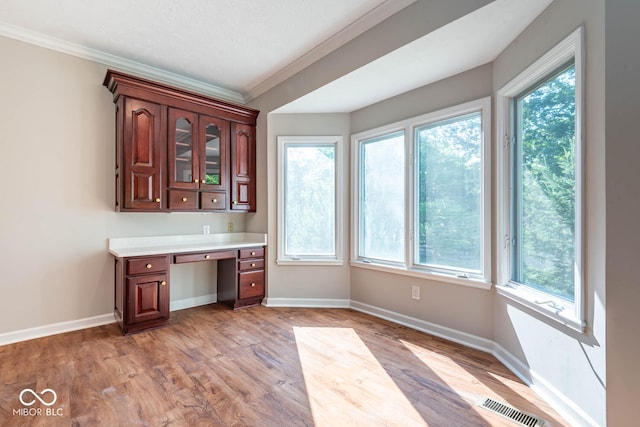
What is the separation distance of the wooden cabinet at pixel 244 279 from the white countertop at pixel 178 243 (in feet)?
0.48

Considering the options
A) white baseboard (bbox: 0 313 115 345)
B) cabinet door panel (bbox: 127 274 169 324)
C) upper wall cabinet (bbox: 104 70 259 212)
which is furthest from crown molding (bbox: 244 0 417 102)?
white baseboard (bbox: 0 313 115 345)

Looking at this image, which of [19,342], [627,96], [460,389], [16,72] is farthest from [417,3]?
[19,342]

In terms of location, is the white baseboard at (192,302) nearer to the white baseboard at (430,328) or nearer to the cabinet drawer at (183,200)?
the cabinet drawer at (183,200)

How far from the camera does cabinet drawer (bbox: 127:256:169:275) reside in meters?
2.85

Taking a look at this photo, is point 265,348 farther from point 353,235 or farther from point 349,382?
point 353,235

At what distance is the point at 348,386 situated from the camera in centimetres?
205

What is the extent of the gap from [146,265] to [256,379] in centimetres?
162

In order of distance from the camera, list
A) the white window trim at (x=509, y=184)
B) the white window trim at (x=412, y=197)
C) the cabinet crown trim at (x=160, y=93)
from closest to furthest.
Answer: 1. the white window trim at (x=509, y=184)
2. the white window trim at (x=412, y=197)
3. the cabinet crown trim at (x=160, y=93)

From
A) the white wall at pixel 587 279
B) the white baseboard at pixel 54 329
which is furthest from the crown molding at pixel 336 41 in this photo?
the white baseboard at pixel 54 329

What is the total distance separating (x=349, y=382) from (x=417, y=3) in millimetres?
2741

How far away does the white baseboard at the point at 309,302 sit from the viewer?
375 centimetres

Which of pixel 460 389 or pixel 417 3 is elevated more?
pixel 417 3

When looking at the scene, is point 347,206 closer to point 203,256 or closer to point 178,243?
point 203,256

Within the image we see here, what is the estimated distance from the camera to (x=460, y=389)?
200 cm
